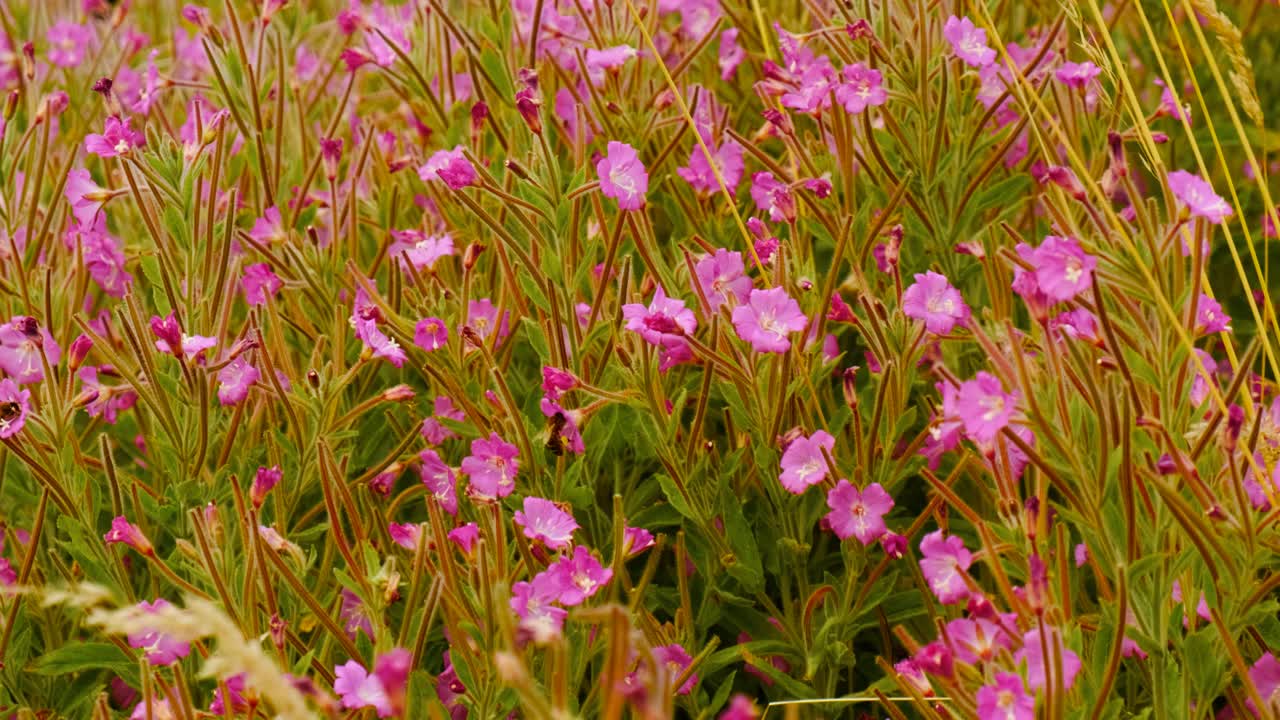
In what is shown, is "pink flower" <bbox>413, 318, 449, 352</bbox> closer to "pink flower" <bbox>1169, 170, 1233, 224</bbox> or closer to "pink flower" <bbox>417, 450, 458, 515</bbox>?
"pink flower" <bbox>417, 450, 458, 515</bbox>

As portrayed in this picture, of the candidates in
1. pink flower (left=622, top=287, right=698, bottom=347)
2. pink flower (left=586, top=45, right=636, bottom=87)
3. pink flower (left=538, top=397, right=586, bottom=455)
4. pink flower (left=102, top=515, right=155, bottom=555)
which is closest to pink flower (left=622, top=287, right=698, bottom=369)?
pink flower (left=622, top=287, right=698, bottom=347)

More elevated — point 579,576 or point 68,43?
point 68,43

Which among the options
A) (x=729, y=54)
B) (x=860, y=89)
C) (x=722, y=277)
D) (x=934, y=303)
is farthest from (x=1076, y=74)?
(x=729, y=54)

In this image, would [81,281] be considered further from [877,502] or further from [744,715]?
[744,715]

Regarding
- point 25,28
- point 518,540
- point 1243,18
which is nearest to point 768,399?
point 518,540

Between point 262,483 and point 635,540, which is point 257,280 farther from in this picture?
point 635,540
